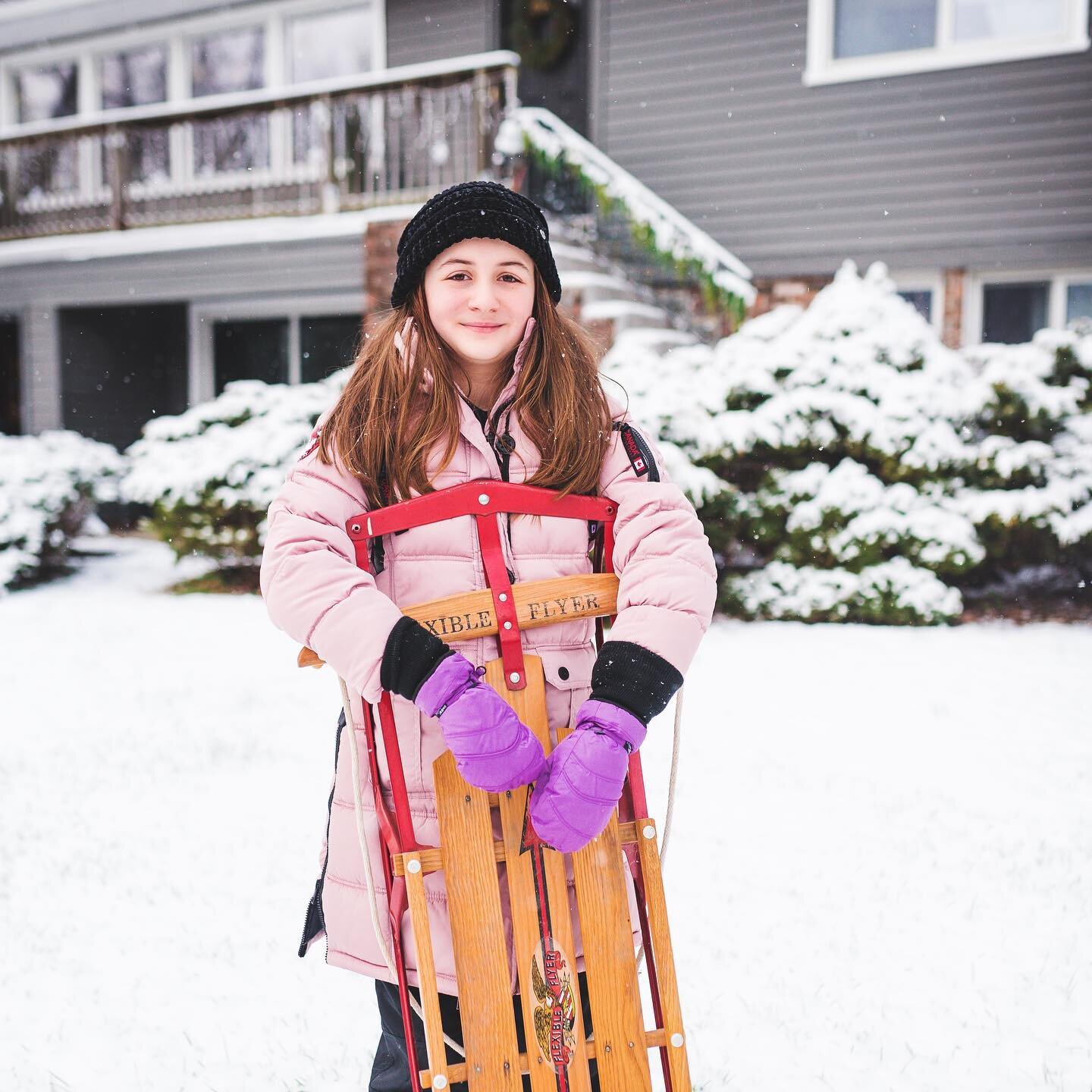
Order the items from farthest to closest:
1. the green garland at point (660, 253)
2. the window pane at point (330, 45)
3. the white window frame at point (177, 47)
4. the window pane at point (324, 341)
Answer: the window pane at point (324, 341)
the window pane at point (330, 45)
the white window frame at point (177, 47)
the green garland at point (660, 253)

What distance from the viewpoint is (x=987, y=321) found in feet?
27.6

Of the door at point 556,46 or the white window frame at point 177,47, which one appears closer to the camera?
the door at point 556,46

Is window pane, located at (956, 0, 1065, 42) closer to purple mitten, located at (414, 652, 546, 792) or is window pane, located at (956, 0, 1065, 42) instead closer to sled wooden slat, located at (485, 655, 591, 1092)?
sled wooden slat, located at (485, 655, 591, 1092)

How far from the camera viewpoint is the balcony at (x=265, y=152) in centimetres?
874

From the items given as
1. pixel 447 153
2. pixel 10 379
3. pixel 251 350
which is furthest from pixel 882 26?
pixel 10 379

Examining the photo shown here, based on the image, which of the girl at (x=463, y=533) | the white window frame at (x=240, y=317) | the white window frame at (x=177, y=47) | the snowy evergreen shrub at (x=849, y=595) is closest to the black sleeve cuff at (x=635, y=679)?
the girl at (x=463, y=533)

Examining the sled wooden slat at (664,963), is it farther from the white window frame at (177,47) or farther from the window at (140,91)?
the window at (140,91)

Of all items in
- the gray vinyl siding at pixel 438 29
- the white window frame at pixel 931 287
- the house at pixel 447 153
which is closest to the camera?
the house at pixel 447 153

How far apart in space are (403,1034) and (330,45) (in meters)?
11.5

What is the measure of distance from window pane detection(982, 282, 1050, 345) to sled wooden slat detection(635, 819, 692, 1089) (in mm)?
8143

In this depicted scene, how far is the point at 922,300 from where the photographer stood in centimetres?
855

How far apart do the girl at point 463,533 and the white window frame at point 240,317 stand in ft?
30.6

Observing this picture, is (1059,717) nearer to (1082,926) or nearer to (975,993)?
(1082,926)

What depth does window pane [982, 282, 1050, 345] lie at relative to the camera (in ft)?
27.1
